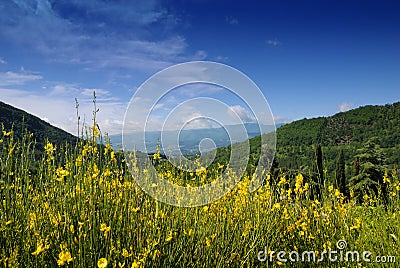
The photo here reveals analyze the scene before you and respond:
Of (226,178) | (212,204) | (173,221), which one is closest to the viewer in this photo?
(173,221)

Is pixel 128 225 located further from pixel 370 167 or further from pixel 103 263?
pixel 370 167

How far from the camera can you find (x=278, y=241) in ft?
10.8

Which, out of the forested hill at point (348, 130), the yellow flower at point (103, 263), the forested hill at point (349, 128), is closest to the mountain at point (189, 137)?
the yellow flower at point (103, 263)

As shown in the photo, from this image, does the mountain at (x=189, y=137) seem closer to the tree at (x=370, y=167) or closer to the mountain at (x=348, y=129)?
the tree at (x=370, y=167)

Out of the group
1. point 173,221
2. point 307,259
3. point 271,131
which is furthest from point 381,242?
point 173,221

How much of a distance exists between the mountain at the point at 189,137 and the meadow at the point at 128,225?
0.25 m

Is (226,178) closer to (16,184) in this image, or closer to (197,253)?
(197,253)

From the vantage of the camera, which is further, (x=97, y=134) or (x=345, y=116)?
(x=345, y=116)

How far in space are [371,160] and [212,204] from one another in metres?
12.9

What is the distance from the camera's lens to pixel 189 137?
3.70 metres

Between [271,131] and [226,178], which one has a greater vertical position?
[271,131]

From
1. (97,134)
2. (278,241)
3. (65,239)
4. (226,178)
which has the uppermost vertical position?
(97,134)

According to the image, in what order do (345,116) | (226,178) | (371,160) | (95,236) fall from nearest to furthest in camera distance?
1. (95,236)
2. (226,178)
3. (371,160)
4. (345,116)

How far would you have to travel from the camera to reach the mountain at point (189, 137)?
3305 mm
